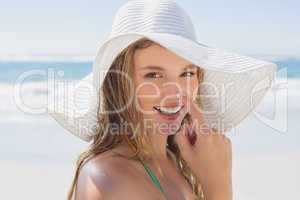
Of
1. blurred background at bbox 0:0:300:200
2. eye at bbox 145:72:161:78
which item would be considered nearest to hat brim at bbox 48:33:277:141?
eye at bbox 145:72:161:78

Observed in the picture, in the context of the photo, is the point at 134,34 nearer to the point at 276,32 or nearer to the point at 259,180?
the point at 259,180

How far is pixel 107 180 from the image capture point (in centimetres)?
135

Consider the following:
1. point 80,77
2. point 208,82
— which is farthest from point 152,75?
point 80,77

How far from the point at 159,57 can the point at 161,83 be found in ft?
0.25

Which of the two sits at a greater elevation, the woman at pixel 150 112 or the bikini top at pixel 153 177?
the woman at pixel 150 112

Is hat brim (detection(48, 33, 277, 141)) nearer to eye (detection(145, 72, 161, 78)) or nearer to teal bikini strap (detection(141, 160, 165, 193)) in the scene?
eye (detection(145, 72, 161, 78))

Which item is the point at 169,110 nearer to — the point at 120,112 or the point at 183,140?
the point at 120,112

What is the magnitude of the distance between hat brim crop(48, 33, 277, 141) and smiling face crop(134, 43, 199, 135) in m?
0.07

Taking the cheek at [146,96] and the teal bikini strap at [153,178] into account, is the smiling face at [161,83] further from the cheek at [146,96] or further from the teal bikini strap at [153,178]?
the teal bikini strap at [153,178]

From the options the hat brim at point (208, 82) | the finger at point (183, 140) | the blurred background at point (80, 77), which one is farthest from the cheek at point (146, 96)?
the blurred background at point (80, 77)

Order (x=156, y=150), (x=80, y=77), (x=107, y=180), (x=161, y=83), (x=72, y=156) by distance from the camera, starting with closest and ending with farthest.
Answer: (x=107, y=180) < (x=161, y=83) < (x=156, y=150) < (x=72, y=156) < (x=80, y=77)

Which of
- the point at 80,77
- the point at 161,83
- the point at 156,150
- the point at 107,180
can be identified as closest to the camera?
the point at 107,180

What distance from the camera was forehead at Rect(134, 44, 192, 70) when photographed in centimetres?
151

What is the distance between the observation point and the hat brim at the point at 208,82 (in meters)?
A: 1.46
